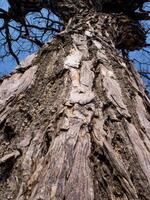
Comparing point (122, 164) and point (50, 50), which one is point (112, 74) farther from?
point (122, 164)

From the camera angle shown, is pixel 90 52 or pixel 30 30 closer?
pixel 90 52

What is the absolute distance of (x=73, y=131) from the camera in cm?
134

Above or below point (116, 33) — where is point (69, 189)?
above

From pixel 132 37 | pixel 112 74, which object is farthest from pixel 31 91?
pixel 132 37

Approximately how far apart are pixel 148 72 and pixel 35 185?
4842 mm

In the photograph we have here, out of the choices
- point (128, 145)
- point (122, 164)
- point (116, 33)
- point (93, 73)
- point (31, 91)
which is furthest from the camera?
point (116, 33)

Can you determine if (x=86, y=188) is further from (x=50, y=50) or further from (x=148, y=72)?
(x=148, y=72)

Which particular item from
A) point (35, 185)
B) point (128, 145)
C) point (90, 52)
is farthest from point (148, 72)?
point (35, 185)

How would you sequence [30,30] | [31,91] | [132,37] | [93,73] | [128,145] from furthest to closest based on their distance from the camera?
[30,30]
[132,37]
[93,73]
[31,91]
[128,145]

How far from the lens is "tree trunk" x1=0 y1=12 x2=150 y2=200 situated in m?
1.12

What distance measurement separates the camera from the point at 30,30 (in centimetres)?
542

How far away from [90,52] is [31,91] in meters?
0.69

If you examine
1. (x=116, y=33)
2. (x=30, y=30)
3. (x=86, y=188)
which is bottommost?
(x=30, y=30)

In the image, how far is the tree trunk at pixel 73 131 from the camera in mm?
1115
